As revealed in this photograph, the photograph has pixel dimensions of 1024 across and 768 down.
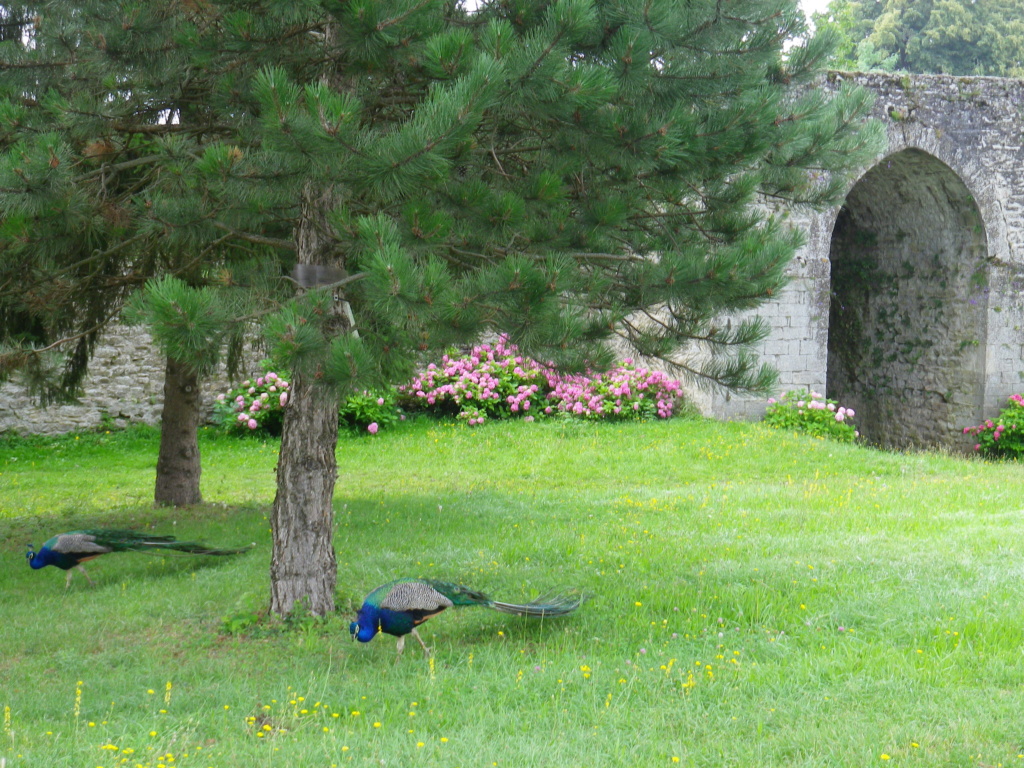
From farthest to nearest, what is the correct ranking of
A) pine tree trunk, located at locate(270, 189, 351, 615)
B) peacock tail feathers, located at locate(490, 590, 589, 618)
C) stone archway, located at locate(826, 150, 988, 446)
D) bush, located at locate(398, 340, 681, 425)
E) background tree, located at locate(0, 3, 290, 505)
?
1. stone archway, located at locate(826, 150, 988, 446)
2. bush, located at locate(398, 340, 681, 425)
3. pine tree trunk, located at locate(270, 189, 351, 615)
4. peacock tail feathers, located at locate(490, 590, 589, 618)
5. background tree, located at locate(0, 3, 290, 505)

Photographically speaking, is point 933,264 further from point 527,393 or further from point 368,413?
point 368,413

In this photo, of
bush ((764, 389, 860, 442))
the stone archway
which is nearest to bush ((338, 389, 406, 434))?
bush ((764, 389, 860, 442))

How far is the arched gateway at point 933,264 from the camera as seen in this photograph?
11.9 m

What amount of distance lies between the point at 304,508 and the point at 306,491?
0.09m

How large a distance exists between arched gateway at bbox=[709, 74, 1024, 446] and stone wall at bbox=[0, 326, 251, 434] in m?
7.28

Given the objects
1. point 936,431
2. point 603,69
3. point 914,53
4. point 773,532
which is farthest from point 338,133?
point 914,53

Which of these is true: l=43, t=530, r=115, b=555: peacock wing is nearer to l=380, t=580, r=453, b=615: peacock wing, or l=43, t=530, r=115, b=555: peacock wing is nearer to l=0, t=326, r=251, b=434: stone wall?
l=380, t=580, r=453, b=615: peacock wing

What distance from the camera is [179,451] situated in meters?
8.18

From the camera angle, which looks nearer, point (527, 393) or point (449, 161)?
point (449, 161)

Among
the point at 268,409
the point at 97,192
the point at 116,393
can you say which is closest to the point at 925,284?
the point at 268,409

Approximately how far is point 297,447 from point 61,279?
6.80 feet

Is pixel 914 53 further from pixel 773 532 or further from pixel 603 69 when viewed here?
pixel 603 69

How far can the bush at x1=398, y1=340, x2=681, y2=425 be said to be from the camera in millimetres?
12172

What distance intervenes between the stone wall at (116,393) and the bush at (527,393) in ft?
9.56
